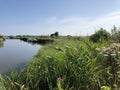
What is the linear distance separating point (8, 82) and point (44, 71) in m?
0.86

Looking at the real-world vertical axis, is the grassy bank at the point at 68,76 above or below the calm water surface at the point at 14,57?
above

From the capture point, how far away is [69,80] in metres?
4.95

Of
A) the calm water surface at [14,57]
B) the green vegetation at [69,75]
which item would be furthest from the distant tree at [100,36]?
the calm water surface at [14,57]

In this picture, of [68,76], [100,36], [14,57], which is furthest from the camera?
[14,57]

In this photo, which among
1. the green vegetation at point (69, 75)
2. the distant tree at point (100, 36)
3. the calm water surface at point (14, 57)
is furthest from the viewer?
the calm water surface at point (14, 57)

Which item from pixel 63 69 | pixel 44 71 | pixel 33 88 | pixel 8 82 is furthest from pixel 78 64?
pixel 8 82

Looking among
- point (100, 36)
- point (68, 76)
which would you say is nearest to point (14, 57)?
point (100, 36)

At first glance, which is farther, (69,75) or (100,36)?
(100,36)

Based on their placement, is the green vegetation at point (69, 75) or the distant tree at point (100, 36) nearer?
the green vegetation at point (69, 75)

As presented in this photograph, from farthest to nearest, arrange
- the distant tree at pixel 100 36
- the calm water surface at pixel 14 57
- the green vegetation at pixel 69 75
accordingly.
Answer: the calm water surface at pixel 14 57, the distant tree at pixel 100 36, the green vegetation at pixel 69 75

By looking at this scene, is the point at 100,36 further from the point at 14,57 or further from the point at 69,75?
the point at 14,57

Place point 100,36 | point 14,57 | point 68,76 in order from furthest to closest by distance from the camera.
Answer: point 14,57
point 100,36
point 68,76

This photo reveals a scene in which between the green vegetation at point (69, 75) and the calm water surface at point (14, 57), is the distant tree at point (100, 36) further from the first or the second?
the calm water surface at point (14, 57)

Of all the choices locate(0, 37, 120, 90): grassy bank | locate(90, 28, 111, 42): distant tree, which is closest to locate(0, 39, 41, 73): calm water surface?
locate(0, 37, 120, 90): grassy bank
